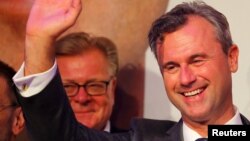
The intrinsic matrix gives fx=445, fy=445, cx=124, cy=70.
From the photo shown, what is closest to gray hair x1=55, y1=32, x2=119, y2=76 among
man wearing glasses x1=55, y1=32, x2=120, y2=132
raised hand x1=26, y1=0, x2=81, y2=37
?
man wearing glasses x1=55, y1=32, x2=120, y2=132

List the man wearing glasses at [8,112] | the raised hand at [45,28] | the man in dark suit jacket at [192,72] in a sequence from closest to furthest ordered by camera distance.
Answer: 1. the raised hand at [45,28]
2. the man in dark suit jacket at [192,72]
3. the man wearing glasses at [8,112]

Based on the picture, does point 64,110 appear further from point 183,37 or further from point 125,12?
point 125,12

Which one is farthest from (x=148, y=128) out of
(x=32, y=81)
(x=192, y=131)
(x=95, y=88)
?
(x=32, y=81)

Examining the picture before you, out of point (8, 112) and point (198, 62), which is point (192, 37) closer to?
point (198, 62)

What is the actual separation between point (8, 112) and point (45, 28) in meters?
0.50

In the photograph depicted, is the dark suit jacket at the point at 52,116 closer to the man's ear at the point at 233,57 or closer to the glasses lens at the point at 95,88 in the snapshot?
the glasses lens at the point at 95,88

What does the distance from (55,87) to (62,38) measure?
0.46 metres

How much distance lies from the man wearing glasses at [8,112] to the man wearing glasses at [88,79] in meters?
0.16

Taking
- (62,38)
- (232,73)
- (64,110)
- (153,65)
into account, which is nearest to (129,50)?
(153,65)

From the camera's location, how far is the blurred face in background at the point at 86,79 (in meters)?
1.31

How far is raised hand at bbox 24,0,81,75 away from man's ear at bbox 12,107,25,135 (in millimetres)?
A: 446

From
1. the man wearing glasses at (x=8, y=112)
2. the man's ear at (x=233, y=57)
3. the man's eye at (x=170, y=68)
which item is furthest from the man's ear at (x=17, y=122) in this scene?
the man's ear at (x=233, y=57)

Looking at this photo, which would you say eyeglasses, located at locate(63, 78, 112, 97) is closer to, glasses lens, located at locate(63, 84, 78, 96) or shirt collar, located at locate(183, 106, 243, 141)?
glasses lens, located at locate(63, 84, 78, 96)

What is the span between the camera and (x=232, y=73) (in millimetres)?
1274
